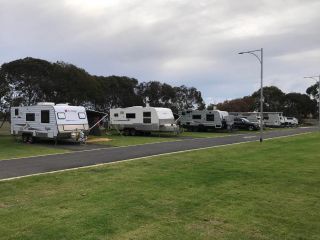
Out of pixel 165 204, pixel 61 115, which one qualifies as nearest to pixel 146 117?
pixel 61 115

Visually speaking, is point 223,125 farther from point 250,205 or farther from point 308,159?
point 250,205

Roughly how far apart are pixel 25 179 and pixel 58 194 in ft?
8.72

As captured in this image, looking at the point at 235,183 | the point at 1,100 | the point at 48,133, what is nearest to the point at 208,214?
the point at 235,183

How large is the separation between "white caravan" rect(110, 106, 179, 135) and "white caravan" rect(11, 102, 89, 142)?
30.7ft

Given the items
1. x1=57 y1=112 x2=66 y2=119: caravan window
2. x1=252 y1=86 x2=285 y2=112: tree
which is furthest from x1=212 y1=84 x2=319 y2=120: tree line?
x1=57 y1=112 x2=66 y2=119: caravan window

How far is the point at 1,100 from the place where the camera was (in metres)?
42.2

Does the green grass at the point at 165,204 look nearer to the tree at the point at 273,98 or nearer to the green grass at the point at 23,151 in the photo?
the green grass at the point at 23,151

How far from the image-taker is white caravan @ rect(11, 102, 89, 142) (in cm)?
2688

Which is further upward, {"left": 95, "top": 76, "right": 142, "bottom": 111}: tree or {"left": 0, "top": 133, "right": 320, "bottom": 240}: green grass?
{"left": 95, "top": 76, "right": 142, "bottom": 111}: tree

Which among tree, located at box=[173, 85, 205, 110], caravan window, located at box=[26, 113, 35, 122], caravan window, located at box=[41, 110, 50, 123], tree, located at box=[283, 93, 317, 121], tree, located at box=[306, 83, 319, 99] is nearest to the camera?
caravan window, located at box=[41, 110, 50, 123]

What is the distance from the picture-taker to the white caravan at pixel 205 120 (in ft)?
152

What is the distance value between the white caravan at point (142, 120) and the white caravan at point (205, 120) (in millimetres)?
8746

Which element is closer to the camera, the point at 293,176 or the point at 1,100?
the point at 293,176

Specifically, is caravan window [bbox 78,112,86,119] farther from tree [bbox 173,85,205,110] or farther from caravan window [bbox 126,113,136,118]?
tree [bbox 173,85,205,110]
